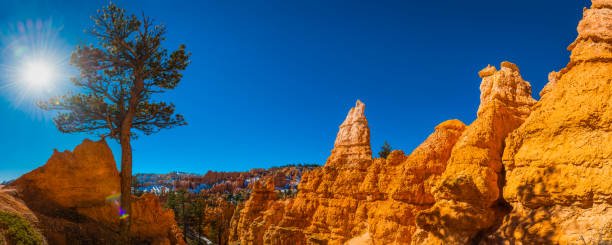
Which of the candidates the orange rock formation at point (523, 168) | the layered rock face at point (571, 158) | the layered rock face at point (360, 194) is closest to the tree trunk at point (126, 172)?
the layered rock face at point (360, 194)

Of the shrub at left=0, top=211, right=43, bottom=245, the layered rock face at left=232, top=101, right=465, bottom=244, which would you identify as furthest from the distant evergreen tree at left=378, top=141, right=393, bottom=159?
the shrub at left=0, top=211, right=43, bottom=245

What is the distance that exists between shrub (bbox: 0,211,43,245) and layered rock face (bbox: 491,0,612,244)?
10.4m

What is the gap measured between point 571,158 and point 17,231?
453 inches

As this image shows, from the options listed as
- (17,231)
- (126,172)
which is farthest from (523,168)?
(126,172)

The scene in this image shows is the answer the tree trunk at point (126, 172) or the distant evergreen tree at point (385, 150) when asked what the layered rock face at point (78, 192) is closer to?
the tree trunk at point (126, 172)

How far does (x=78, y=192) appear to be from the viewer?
12.7m

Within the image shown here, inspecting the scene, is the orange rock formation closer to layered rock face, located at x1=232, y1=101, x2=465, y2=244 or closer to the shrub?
layered rock face, located at x1=232, y1=101, x2=465, y2=244

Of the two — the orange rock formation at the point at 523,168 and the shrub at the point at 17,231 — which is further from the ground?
the orange rock formation at the point at 523,168

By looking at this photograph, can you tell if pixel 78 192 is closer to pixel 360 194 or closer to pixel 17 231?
pixel 17 231

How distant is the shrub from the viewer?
19.3ft

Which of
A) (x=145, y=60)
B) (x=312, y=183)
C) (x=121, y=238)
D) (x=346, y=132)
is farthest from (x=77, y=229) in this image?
(x=346, y=132)

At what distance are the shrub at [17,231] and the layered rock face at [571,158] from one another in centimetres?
1041

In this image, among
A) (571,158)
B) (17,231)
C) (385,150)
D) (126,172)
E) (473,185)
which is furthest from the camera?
(385,150)

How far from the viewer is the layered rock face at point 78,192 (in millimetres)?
10766
